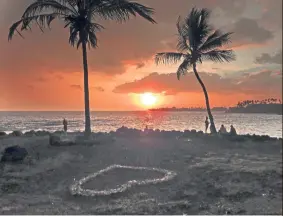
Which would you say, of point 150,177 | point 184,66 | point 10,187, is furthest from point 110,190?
point 184,66

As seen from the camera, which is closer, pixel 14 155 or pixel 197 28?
pixel 14 155

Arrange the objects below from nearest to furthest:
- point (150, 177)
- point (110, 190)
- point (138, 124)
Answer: point (110, 190)
point (150, 177)
point (138, 124)

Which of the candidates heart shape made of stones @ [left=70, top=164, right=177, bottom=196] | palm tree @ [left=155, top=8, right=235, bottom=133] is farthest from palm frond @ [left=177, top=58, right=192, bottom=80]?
heart shape made of stones @ [left=70, top=164, right=177, bottom=196]

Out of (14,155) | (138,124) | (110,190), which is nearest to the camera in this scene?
(110,190)

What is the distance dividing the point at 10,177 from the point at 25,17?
9.22m

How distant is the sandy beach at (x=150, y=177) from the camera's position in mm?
7230

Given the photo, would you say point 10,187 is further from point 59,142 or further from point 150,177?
point 59,142

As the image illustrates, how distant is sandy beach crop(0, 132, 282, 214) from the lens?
723cm

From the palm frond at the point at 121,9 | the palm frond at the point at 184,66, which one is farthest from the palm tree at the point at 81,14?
the palm frond at the point at 184,66

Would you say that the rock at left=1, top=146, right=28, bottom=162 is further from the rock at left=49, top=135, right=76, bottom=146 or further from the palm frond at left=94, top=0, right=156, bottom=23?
the palm frond at left=94, top=0, right=156, bottom=23

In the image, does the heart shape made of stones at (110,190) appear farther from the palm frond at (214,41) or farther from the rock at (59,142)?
the palm frond at (214,41)

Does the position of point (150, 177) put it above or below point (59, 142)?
below

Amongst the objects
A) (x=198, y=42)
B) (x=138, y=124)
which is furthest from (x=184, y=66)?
(x=138, y=124)

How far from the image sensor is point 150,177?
9.89 meters
